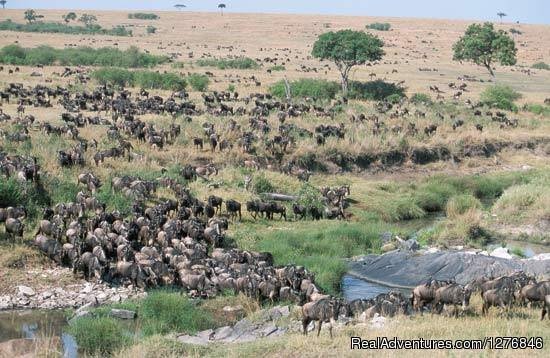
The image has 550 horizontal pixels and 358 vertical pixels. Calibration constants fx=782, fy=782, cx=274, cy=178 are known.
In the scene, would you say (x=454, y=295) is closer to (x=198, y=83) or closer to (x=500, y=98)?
(x=198, y=83)

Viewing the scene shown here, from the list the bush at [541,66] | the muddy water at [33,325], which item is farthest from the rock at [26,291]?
the bush at [541,66]

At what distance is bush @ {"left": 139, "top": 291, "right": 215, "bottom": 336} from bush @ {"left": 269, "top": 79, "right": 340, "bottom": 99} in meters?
31.5

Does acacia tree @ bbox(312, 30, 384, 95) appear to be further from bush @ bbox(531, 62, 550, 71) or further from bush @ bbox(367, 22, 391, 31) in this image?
bush @ bbox(367, 22, 391, 31)

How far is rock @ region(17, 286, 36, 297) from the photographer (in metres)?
16.6

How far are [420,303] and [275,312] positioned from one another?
104 inches

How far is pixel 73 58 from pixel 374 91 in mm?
24555

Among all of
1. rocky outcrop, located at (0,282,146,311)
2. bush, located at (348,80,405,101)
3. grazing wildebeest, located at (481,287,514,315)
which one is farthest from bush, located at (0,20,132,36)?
grazing wildebeest, located at (481,287,514,315)

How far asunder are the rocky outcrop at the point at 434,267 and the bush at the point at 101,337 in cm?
776

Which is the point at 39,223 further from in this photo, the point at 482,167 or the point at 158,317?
the point at 482,167

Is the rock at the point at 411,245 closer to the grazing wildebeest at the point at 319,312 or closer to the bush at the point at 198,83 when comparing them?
the grazing wildebeest at the point at 319,312

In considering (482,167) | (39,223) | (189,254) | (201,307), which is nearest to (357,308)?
(201,307)

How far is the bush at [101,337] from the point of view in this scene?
1269cm

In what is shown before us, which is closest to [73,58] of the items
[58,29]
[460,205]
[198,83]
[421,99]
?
[198,83]

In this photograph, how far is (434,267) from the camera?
1883 centimetres
